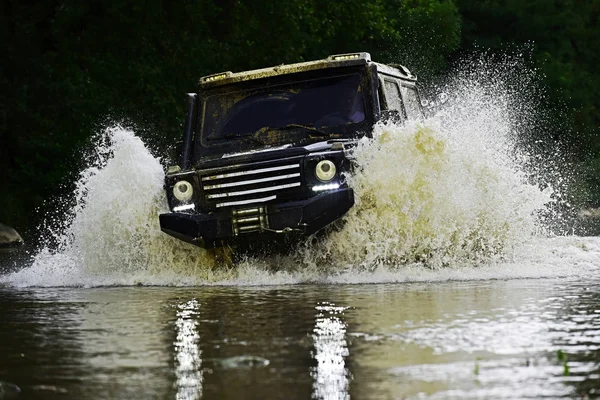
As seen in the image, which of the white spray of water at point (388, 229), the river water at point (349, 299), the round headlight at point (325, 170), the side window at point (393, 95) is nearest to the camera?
the river water at point (349, 299)

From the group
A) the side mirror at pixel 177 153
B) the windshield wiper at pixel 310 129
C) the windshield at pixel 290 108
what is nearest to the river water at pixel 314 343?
the windshield wiper at pixel 310 129

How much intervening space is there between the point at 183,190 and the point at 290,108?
1.42 m

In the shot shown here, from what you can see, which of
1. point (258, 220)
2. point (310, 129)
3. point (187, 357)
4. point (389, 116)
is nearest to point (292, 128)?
point (310, 129)

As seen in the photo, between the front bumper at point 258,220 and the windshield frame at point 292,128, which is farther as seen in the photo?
the windshield frame at point 292,128

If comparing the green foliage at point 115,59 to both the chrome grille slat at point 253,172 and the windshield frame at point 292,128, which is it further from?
the chrome grille slat at point 253,172

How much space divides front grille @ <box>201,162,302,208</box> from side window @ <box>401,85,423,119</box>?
2.28 m

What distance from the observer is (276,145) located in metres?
12.5

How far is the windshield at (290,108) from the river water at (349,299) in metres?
0.69

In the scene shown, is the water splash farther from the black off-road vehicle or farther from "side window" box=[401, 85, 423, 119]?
"side window" box=[401, 85, 423, 119]

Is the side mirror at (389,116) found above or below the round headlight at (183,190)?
above

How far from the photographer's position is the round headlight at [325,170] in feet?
38.1

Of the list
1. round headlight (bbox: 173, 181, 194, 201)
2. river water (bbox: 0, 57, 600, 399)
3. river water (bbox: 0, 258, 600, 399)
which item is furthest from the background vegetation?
river water (bbox: 0, 258, 600, 399)

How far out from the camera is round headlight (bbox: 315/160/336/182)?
11.6m

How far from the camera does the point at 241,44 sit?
32.5 metres
